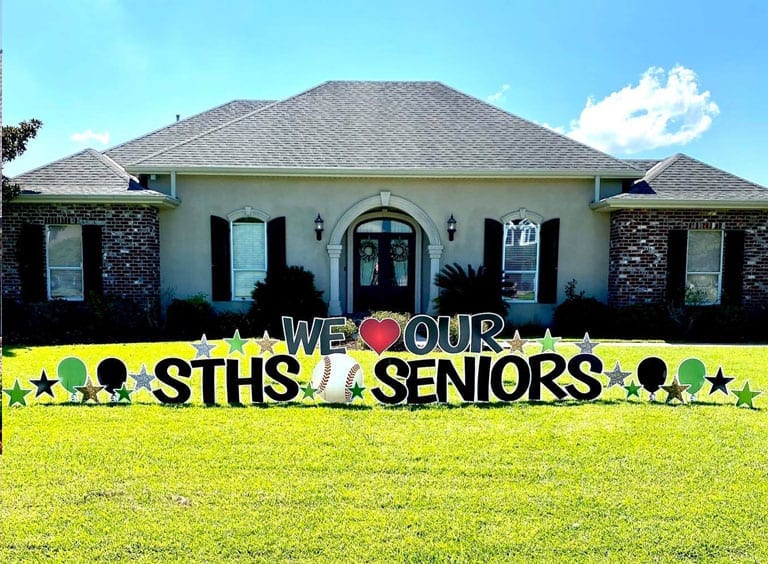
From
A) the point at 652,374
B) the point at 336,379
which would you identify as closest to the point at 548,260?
the point at 652,374

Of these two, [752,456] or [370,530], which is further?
[752,456]

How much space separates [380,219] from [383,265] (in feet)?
4.04

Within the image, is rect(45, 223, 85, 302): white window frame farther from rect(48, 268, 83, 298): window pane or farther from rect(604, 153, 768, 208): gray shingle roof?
rect(604, 153, 768, 208): gray shingle roof

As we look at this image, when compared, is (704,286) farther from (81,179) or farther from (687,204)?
(81,179)

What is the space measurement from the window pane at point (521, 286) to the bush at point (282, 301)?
4.67 m

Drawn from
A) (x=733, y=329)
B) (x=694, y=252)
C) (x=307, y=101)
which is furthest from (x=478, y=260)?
(x=307, y=101)

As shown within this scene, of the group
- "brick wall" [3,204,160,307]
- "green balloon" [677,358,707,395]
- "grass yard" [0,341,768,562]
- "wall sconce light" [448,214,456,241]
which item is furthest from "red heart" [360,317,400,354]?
"brick wall" [3,204,160,307]

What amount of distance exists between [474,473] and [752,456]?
8.62 ft

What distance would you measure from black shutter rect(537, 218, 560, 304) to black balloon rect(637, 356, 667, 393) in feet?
20.6

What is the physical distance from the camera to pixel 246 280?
476 inches

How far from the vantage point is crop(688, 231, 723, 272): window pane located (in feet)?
38.6

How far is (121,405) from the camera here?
5738mm

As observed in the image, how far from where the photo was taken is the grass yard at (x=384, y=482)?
308cm

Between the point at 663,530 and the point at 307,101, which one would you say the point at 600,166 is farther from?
the point at 663,530
